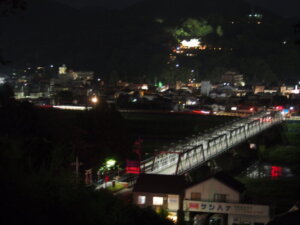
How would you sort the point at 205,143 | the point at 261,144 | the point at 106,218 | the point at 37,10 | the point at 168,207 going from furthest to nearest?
the point at 37,10, the point at 261,144, the point at 205,143, the point at 168,207, the point at 106,218

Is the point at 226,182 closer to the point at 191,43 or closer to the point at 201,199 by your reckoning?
the point at 201,199

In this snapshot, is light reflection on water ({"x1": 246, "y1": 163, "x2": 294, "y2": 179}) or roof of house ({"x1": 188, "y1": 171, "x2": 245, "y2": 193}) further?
light reflection on water ({"x1": 246, "y1": 163, "x2": 294, "y2": 179})

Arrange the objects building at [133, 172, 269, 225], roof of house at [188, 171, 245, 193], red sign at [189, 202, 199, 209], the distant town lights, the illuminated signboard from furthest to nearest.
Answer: the distant town lights
roof of house at [188, 171, 245, 193]
red sign at [189, 202, 199, 209]
building at [133, 172, 269, 225]
the illuminated signboard

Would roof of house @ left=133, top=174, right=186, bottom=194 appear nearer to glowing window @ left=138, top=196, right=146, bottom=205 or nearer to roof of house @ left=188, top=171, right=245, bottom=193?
glowing window @ left=138, top=196, right=146, bottom=205

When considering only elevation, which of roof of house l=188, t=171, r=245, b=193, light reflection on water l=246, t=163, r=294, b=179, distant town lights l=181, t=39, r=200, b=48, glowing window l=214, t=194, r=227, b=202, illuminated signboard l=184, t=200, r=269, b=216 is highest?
distant town lights l=181, t=39, r=200, b=48

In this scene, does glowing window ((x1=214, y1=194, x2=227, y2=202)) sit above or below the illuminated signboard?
above

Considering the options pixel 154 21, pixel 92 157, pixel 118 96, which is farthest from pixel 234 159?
pixel 154 21

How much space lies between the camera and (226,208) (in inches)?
359

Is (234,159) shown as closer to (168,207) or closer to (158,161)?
(158,161)

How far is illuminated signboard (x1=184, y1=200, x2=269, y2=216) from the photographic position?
873cm

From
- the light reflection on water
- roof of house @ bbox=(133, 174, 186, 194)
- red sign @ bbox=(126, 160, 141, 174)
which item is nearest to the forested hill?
the light reflection on water

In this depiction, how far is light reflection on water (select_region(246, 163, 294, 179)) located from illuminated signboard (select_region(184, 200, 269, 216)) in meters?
5.51

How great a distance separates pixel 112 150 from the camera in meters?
12.2

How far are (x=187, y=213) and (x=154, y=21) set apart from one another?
66.6m
